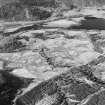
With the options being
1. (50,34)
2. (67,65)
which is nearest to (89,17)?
(50,34)

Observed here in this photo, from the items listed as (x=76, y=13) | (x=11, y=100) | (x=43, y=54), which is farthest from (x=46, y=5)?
(x=11, y=100)

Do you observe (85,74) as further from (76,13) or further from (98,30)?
(76,13)

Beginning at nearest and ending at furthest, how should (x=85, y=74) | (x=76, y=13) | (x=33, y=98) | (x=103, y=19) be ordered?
(x=33, y=98), (x=85, y=74), (x=103, y=19), (x=76, y=13)

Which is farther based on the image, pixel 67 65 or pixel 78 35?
pixel 78 35

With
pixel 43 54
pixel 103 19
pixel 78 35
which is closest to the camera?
pixel 43 54

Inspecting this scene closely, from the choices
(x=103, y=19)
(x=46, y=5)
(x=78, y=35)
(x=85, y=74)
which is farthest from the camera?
(x=46, y=5)

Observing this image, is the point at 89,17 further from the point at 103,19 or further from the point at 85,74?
the point at 85,74
